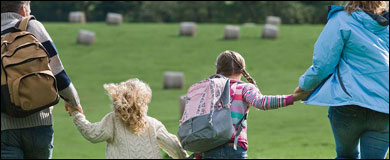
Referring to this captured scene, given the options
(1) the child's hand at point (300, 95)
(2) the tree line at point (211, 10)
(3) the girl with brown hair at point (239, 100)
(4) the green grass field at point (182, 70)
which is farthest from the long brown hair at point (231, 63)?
(2) the tree line at point (211, 10)

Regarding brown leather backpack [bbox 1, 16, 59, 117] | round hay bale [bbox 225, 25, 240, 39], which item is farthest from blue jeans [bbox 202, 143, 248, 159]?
round hay bale [bbox 225, 25, 240, 39]

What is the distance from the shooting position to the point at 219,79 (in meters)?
6.28

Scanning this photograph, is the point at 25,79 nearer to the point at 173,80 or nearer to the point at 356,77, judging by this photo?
the point at 356,77

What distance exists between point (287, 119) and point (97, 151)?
20.7 ft

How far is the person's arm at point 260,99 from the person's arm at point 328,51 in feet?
0.86

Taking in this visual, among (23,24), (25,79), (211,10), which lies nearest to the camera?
(25,79)

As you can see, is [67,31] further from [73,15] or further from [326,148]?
[326,148]

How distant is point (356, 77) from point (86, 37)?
28173mm

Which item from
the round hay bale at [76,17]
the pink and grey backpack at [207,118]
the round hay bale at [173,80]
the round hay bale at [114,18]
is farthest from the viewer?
the round hay bale at [76,17]

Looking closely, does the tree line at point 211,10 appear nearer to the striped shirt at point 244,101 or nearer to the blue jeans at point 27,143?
the striped shirt at point 244,101

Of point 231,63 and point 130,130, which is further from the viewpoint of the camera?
point 130,130

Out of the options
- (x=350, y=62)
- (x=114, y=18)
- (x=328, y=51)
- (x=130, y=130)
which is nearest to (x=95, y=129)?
(x=130, y=130)

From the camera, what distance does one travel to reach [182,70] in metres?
29.3

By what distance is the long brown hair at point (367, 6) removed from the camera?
639 centimetres
